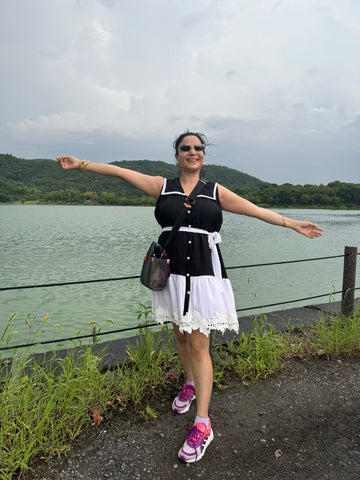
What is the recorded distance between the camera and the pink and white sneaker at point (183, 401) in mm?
2555

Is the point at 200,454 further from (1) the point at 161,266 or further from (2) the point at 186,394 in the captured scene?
(1) the point at 161,266

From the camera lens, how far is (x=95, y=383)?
2496mm

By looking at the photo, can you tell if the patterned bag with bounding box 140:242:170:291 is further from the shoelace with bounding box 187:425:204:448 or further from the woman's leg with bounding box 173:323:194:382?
the shoelace with bounding box 187:425:204:448

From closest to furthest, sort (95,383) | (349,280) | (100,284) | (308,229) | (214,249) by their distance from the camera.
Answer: (214,249) → (95,383) → (308,229) → (349,280) → (100,284)

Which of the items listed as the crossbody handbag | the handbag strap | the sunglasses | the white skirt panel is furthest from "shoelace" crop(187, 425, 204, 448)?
the sunglasses

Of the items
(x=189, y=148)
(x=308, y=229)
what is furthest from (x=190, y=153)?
(x=308, y=229)

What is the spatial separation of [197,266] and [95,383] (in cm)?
113

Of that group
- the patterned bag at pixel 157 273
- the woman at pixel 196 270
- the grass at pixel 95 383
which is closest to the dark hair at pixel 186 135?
the woman at pixel 196 270

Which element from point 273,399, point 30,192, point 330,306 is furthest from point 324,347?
point 30,192

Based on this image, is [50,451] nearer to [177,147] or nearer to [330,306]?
[177,147]

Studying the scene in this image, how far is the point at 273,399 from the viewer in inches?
109

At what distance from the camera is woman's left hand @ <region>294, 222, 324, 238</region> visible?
103 inches

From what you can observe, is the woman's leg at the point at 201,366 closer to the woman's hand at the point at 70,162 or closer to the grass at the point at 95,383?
the grass at the point at 95,383

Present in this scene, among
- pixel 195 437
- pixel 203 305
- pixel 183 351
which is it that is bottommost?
pixel 195 437
